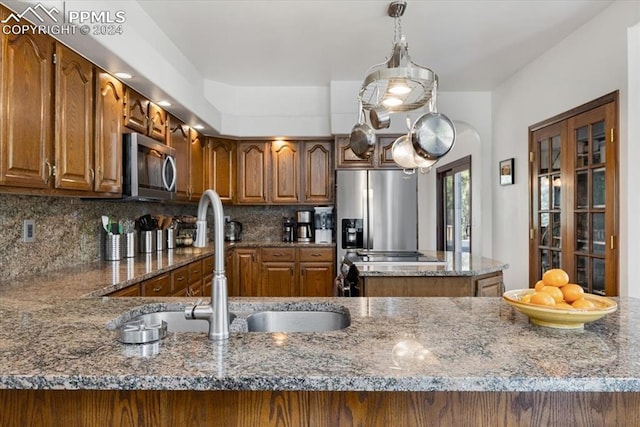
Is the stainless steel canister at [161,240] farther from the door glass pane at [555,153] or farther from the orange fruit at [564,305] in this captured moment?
the door glass pane at [555,153]

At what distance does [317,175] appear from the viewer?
4.98 metres

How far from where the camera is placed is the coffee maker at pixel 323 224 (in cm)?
504

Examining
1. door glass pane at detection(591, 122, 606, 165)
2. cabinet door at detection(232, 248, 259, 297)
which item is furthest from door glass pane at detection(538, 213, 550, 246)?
cabinet door at detection(232, 248, 259, 297)

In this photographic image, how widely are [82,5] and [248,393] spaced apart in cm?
205

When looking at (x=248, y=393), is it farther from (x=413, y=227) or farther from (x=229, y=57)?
(x=413, y=227)

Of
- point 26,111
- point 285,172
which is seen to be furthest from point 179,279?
point 285,172

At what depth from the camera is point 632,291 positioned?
2.76 m

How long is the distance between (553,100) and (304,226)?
→ 2.90m

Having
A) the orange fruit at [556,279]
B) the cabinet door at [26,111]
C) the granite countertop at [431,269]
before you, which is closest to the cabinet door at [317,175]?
the granite countertop at [431,269]

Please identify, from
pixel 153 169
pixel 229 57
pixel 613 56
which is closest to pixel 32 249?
pixel 153 169

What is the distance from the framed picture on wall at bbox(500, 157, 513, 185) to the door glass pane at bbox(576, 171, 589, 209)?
1062 millimetres

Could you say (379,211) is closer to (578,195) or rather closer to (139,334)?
(578,195)

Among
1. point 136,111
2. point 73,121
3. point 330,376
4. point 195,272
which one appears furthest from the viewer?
point 195,272

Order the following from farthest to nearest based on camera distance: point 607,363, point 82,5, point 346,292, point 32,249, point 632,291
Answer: point 346,292 → point 632,291 → point 32,249 → point 82,5 → point 607,363
